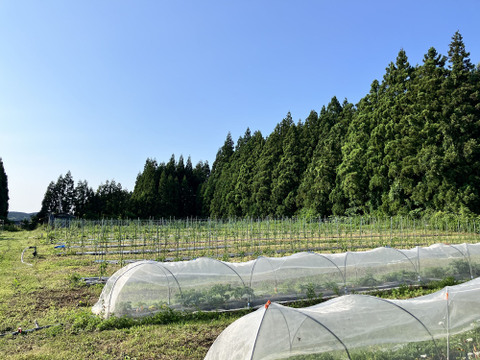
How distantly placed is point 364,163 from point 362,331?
81.2ft

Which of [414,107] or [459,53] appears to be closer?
[459,53]

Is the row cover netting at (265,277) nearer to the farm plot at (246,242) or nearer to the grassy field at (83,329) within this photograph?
the grassy field at (83,329)

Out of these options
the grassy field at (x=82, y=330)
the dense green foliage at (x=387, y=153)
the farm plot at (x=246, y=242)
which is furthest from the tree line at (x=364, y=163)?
the grassy field at (x=82, y=330)

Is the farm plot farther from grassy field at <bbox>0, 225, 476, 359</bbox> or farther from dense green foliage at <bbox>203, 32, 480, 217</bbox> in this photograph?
grassy field at <bbox>0, 225, 476, 359</bbox>

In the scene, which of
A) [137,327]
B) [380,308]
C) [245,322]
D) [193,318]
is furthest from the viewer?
[193,318]

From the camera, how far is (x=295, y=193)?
32.9m

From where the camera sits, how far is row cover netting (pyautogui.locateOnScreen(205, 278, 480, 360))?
3.65 m

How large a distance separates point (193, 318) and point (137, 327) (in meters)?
1.00

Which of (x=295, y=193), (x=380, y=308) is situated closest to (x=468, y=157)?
(x=295, y=193)

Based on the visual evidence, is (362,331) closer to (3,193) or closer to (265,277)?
(265,277)

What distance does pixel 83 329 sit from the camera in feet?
19.0

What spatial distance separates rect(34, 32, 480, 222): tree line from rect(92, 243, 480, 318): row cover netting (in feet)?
43.9

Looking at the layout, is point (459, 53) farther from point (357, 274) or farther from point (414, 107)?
point (357, 274)

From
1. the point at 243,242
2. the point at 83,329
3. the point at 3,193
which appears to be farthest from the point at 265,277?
the point at 3,193
